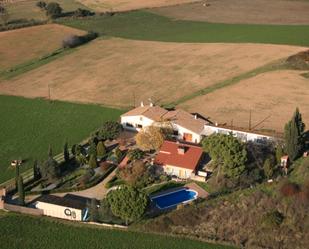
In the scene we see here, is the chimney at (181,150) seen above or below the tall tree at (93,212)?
above

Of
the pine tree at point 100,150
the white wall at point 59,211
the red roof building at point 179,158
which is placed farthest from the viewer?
the pine tree at point 100,150

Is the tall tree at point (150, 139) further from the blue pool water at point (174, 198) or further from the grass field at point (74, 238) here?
the grass field at point (74, 238)

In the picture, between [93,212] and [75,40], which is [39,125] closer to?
[93,212]

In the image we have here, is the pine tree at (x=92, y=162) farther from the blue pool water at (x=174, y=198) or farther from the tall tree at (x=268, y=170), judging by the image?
the tall tree at (x=268, y=170)

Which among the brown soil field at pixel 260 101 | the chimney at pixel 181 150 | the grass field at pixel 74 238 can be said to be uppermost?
the brown soil field at pixel 260 101

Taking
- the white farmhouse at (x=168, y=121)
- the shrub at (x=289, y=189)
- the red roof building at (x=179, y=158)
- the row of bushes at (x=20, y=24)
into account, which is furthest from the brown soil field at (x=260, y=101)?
the row of bushes at (x=20, y=24)

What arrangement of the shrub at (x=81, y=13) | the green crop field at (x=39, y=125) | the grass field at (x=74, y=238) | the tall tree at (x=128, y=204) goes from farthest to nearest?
the shrub at (x=81, y=13), the green crop field at (x=39, y=125), the tall tree at (x=128, y=204), the grass field at (x=74, y=238)

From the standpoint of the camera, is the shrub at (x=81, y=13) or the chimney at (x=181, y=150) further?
the shrub at (x=81, y=13)

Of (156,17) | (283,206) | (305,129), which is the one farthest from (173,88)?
(156,17)

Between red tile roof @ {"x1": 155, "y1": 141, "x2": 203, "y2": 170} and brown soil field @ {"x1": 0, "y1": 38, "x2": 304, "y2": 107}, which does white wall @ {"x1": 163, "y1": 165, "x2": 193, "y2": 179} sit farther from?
brown soil field @ {"x1": 0, "y1": 38, "x2": 304, "y2": 107}
